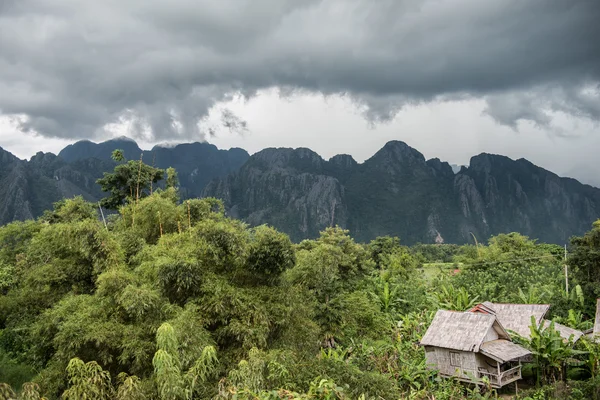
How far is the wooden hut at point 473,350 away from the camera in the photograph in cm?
1559

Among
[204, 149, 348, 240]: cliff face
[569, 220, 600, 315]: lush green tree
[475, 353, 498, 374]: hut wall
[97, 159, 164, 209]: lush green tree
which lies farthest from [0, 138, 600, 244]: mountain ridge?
[475, 353, 498, 374]: hut wall

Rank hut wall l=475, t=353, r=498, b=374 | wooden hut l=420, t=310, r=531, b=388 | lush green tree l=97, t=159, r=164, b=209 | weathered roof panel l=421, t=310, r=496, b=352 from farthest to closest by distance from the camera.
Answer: lush green tree l=97, t=159, r=164, b=209
hut wall l=475, t=353, r=498, b=374
weathered roof panel l=421, t=310, r=496, b=352
wooden hut l=420, t=310, r=531, b=388

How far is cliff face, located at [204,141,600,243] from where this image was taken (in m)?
120

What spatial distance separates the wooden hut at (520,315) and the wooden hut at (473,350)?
1.94 m

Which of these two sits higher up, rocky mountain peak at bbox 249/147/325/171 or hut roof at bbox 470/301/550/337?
rocky mountain peak at bbox 249/147/325/171

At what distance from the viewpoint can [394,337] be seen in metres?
20.9

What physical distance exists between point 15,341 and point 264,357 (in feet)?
30.3

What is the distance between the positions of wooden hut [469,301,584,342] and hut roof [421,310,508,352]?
1.91 metres

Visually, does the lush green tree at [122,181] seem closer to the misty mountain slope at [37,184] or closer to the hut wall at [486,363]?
the hut wall at [486,363]

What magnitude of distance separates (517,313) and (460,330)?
4.68m

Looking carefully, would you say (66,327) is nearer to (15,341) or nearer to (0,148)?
(15,341)

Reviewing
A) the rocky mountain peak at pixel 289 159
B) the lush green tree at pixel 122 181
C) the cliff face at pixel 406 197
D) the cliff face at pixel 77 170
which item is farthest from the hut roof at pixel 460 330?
the rocky mountain peak at pixel 289 159

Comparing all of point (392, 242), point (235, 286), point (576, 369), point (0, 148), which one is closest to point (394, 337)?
point (576, 369)

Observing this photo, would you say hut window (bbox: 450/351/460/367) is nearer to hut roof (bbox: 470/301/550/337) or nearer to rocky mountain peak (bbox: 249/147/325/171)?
hut roof (bbox: 470/301/550/337)
